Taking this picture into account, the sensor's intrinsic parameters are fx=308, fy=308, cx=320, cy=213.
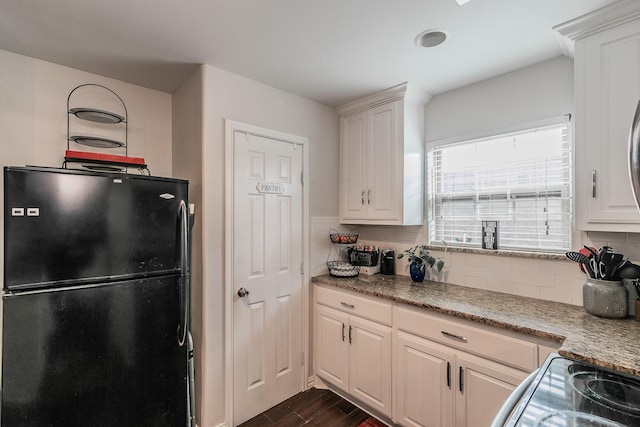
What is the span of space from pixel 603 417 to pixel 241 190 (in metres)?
2.04

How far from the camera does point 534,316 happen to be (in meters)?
1.65

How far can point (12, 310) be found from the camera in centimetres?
134

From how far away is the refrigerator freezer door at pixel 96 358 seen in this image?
1.37 meters

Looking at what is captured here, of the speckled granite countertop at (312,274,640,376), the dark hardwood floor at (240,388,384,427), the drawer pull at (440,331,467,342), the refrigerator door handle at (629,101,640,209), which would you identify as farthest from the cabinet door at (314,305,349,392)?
the refrigerator door handle at (629,101,640,209)

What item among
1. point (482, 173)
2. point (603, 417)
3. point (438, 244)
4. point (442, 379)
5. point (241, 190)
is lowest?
point (442, 379)

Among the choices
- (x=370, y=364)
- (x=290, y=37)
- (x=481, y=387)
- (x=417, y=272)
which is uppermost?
(x=290, y=37)

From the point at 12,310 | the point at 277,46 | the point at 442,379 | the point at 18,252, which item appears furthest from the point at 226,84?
the point at 442,379

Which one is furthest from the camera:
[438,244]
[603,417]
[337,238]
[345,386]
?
[337,238]

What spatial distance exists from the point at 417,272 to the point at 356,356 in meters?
0.78

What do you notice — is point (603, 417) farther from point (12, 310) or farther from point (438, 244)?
point (12, 310)

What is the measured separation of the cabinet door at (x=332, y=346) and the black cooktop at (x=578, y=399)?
57.6 inches

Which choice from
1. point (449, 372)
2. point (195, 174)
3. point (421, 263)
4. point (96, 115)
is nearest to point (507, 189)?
point (421, 263)

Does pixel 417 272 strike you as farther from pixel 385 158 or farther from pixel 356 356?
pixel 385 158

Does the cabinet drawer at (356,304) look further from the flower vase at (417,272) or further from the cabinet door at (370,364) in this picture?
the flower vase at (417,272)
